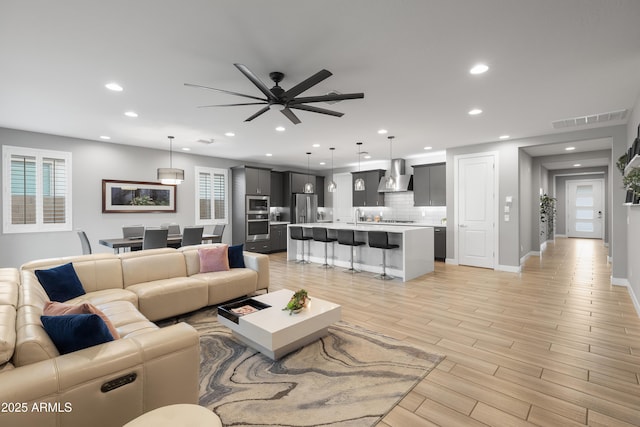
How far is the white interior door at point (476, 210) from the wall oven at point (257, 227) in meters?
5.22

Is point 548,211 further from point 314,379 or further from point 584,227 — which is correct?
point 314,379

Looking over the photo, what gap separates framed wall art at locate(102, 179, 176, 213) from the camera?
647 centimetres

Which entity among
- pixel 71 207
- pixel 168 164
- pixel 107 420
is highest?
pixel 168 164

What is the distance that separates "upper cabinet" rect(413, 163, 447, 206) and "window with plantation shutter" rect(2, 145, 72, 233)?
798cm

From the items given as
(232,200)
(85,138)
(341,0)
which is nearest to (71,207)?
(85,138)

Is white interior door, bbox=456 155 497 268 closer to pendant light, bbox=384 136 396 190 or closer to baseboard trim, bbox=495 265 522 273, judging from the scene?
baseboard trim, bbox=495 265 522 273

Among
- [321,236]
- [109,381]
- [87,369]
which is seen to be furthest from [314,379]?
[321,236]

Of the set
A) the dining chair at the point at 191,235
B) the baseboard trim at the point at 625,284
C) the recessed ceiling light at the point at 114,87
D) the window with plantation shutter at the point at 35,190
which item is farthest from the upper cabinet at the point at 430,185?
the window with plantation shutter at the point at 35,190

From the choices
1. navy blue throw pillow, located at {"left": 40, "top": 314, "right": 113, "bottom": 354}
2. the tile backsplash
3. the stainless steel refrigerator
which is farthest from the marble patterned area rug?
the stainless steel refrigerator

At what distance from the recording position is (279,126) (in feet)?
17.5

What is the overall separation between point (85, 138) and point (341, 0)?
633 centimetres

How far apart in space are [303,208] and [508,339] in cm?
752

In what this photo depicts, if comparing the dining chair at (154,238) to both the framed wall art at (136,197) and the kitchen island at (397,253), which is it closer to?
the framed wall art at (136,197)

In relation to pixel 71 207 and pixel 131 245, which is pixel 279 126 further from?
pixel 71 207
